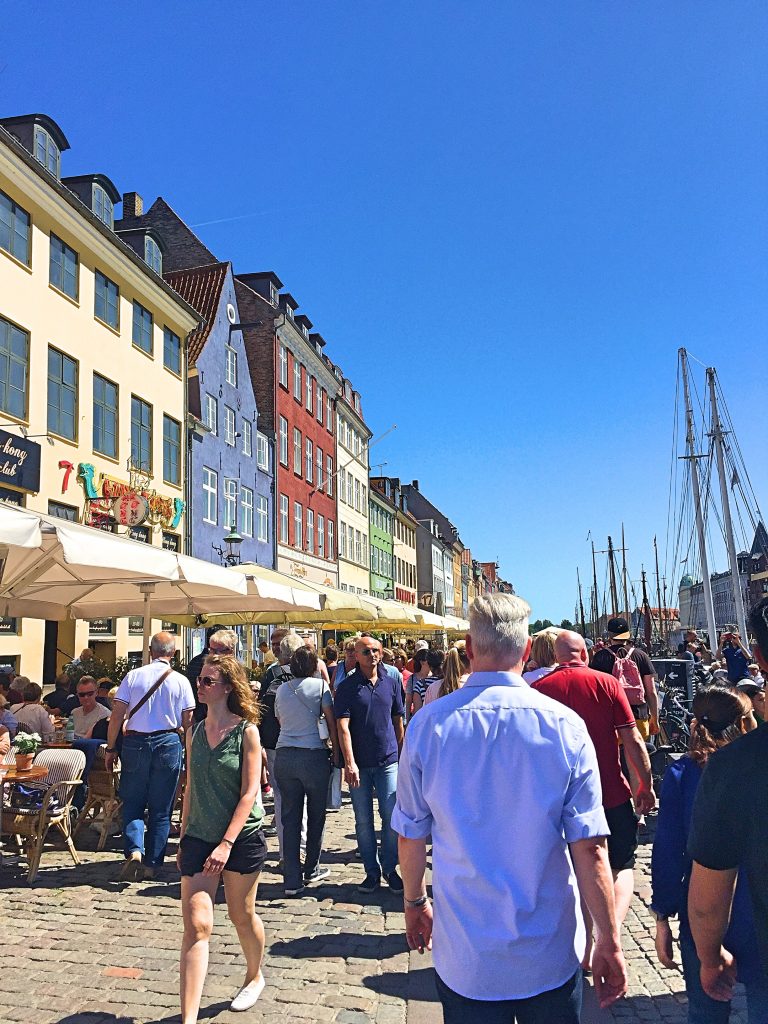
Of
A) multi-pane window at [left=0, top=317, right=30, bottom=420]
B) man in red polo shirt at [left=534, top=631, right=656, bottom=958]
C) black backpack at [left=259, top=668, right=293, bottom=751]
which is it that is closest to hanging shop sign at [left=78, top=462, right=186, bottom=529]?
multi-pane window at [left=0, top=317, right=30, bottom=420]

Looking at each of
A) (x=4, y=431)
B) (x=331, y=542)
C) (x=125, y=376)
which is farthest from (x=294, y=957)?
(x=331, y=542)

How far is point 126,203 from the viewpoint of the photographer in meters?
33.5

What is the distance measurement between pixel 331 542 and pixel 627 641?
3704 cm

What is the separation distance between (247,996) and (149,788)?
10.5 ft

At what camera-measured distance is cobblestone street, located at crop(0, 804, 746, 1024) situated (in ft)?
15.0

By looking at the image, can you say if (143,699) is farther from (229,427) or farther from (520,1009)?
(229,427)

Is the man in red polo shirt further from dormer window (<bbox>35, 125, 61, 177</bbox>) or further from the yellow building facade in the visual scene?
dormer window (<bbox>35, 125, 61, 177</bbox>)

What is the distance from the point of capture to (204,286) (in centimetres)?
3297

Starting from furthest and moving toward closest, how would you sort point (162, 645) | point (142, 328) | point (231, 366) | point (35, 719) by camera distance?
point (231, 366) < point (142, 328) < point (35, 719) < point (162, 645)

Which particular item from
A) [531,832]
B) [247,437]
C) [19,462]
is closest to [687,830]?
[531,832]

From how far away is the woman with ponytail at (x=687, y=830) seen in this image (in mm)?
3291

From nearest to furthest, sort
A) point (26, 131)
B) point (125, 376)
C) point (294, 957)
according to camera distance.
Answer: point (294, 957), point (26, 131), point (125, 376)

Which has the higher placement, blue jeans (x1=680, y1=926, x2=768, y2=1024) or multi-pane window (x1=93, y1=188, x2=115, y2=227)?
multi-pane window (x1=93, y1=188, x2=115, y2=227)

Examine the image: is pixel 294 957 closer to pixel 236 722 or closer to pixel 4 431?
pixel 236 722
